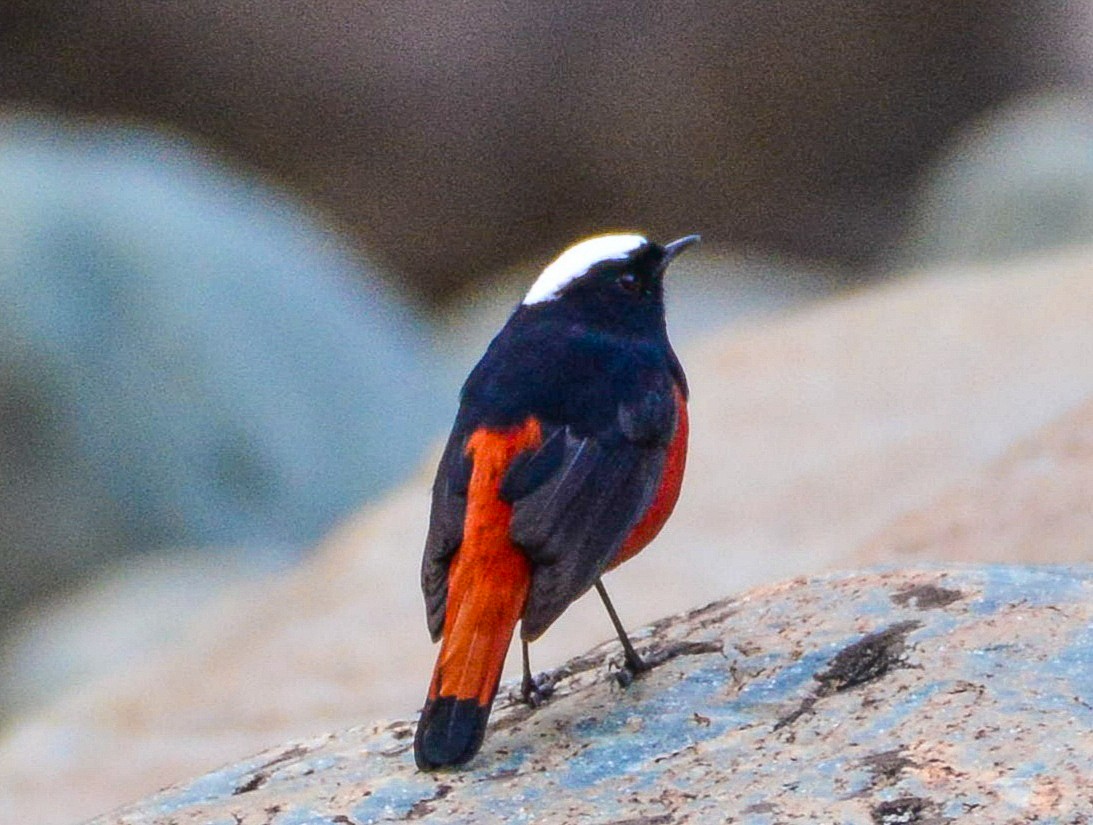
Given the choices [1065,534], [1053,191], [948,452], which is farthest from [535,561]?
[1053,191]

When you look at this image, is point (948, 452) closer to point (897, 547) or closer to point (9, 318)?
point (897, 547)

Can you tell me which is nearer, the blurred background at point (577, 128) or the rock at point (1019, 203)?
the rock at point (1019, 203)

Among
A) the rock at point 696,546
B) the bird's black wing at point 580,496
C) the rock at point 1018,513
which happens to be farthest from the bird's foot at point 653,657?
the rock at point 696,546

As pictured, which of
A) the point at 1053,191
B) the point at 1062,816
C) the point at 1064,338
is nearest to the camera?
the point at 1062,816

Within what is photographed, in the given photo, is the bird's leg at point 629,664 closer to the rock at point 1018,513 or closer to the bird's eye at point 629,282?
the bird's eye at point 629,282

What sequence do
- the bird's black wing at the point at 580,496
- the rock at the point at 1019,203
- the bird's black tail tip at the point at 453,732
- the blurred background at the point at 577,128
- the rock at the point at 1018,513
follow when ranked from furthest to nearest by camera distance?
the blurred background at the point at 577,128 → the rock at the point at 1019,203 → the rock at the point at 1018,513 → the bird's black wing at the point at 580,496 → the bird's black tail tip at the point at 453,732

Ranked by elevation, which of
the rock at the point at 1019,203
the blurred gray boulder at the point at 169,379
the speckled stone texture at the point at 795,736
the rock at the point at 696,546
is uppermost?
the rock at the point at 1019,203
